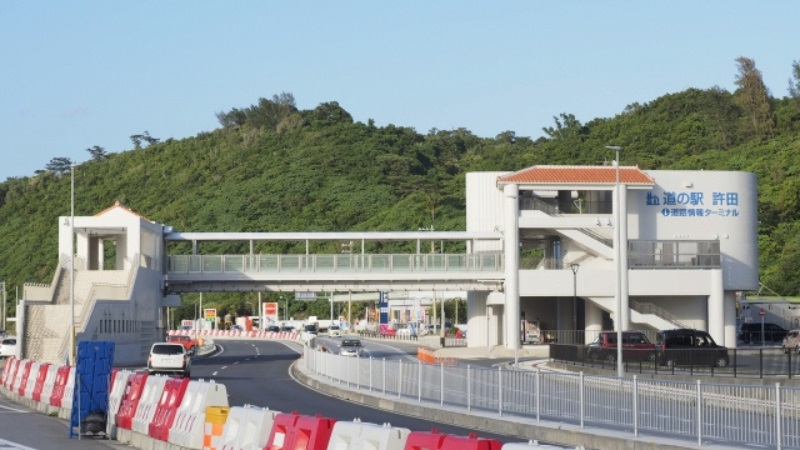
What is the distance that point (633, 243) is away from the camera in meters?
82.4

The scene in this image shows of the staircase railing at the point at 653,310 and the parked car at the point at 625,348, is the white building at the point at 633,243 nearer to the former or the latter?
the staircase railing at the point at 653,310

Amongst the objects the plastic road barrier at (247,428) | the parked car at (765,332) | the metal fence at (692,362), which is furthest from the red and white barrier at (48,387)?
the parked car at (765,332)

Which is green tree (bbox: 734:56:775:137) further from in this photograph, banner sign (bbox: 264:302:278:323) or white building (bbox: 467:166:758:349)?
white building (bbox: 467:166:758:349)

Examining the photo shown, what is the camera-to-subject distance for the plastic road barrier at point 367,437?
14469mm

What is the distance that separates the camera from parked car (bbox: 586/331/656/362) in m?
55.8

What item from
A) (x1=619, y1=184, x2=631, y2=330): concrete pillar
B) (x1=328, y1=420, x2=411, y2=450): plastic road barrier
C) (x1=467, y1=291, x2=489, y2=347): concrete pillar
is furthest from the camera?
(x1=467, y1=291, x2=489, y2=347): concrete pillar

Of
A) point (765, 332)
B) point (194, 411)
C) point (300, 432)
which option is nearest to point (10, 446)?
point (194, 411)

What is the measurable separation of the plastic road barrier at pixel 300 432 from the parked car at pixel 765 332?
7739cm

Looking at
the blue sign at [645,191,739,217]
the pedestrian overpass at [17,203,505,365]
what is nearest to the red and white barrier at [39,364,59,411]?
the pedestrian overpass at [17,203,505,365]

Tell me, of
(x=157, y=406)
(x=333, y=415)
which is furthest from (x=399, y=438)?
(x=333, y=415)

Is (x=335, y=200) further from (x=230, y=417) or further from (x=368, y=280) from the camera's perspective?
(x=230, y=417)

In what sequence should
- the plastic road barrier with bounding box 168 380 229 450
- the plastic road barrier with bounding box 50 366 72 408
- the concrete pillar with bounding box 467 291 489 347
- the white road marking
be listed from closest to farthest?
the plastic road barrier with bounding box 168 380 229 450, the white road marking, the plastic road barrier with bounding box 50 366 72 408, the concrete pillar with bounding box 467 291 489 347

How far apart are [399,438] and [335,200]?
155655 millimetres

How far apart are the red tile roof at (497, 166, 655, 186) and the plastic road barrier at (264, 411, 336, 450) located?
6502 cm
